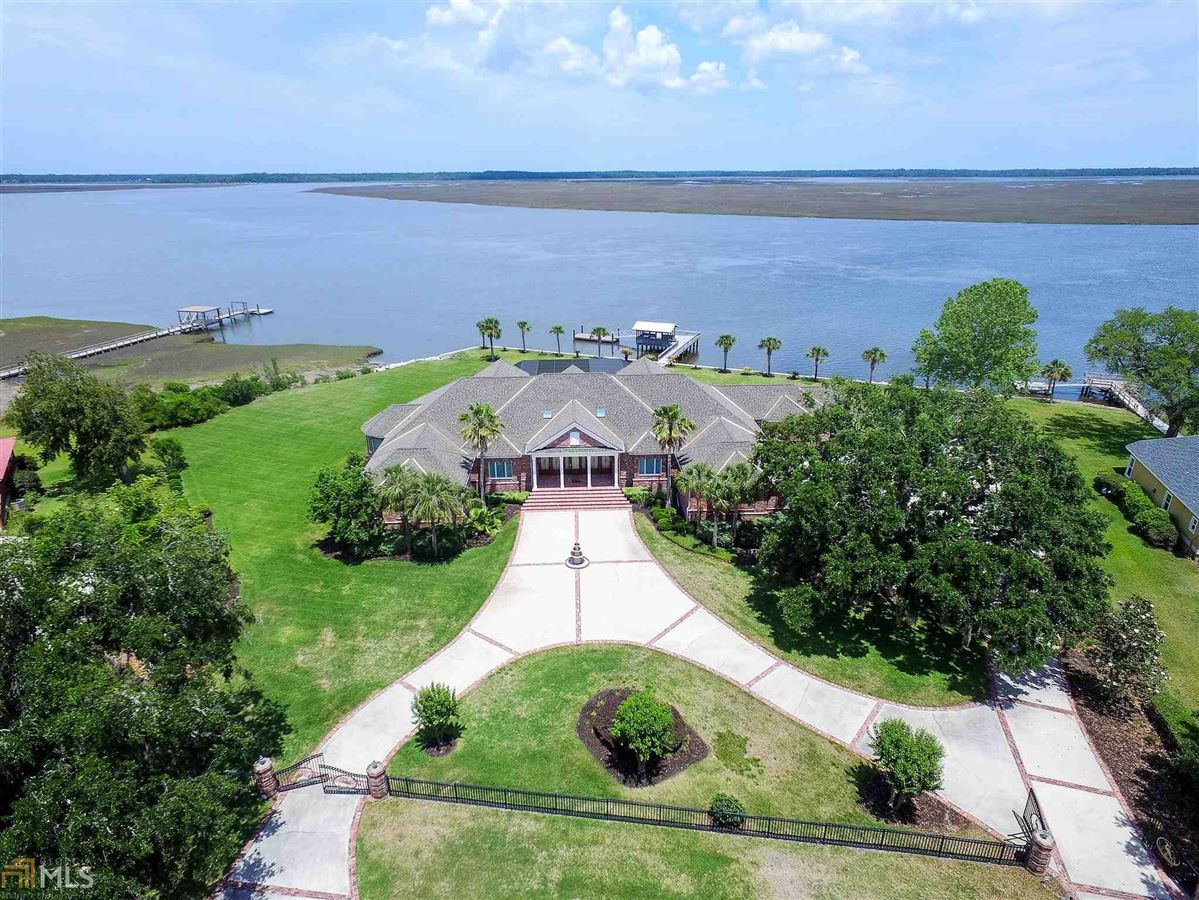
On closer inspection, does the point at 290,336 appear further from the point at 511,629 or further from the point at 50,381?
the point at 511,629

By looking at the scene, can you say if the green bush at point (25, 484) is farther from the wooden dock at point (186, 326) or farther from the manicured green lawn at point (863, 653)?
the manicured green lawn at point (863, 653)

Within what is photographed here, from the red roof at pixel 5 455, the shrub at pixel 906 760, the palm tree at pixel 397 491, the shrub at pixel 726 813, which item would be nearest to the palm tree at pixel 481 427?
the palm tree at pixel 397 491

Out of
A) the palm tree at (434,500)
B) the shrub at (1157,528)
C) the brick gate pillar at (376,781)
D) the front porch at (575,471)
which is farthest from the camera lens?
the front porch at (575,471)

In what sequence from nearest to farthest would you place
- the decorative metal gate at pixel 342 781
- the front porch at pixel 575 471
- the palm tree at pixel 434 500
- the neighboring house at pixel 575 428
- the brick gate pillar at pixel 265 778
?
the brick gate pillar at pixel 265 778 < the decorative metal gate at pixel 342 781 < the palm tree at pixel 434 500 < the neighboring house at pixel 575 428 < the front porch at pixel 575 471

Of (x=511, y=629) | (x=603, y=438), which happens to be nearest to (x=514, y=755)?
(x=511, y=629)

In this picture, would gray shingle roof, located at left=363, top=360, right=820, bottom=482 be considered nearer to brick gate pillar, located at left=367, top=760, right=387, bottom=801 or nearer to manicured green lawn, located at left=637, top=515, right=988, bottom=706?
manicured green lawn, located at left=637, top=515, right=988, bottom=706

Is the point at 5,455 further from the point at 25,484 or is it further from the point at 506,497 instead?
the point at 506,497
